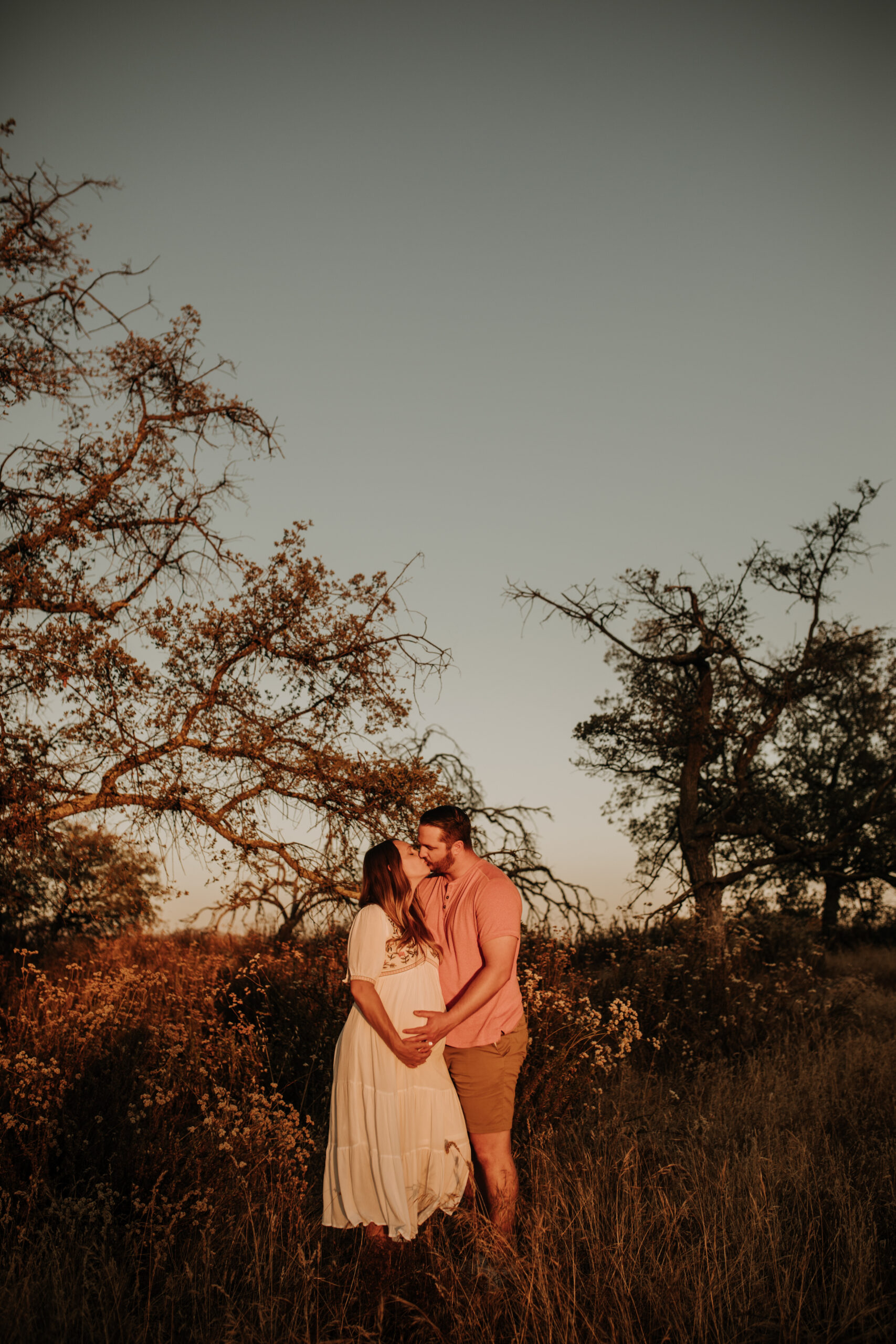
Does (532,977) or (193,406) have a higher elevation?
(193,406)

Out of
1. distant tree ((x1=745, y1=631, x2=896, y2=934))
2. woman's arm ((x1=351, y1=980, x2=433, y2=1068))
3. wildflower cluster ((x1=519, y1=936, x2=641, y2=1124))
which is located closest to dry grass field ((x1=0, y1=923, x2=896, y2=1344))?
wildflower cluster ((x1=519, y1=936, x2=641, y2=1124))

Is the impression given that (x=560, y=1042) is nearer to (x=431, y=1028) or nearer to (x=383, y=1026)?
(x=431, y=1028)

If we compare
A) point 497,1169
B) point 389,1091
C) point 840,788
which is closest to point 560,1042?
point 497,1169

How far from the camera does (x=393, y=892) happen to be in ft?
12.2

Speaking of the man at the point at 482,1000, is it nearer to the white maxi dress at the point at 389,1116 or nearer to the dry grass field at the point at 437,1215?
the white maxi dress at the point at 389,1116

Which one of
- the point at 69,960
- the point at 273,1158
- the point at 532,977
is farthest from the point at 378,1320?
the point at 69,960

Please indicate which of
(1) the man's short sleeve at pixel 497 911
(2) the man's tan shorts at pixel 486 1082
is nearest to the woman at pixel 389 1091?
(2) the man's tan shorts at pixel 486 1082

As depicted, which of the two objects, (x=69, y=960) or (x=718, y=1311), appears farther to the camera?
(x=69, y=960)

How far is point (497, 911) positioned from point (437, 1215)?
53.3 inches

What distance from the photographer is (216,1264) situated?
3.51 meters

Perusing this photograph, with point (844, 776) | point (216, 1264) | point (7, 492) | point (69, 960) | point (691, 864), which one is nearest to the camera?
point (216, 1264)

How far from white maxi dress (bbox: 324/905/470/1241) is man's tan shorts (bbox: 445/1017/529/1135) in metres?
0.13

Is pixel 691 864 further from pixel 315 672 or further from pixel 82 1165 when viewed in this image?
pixel 82 1165

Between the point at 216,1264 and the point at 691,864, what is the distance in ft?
40.0
